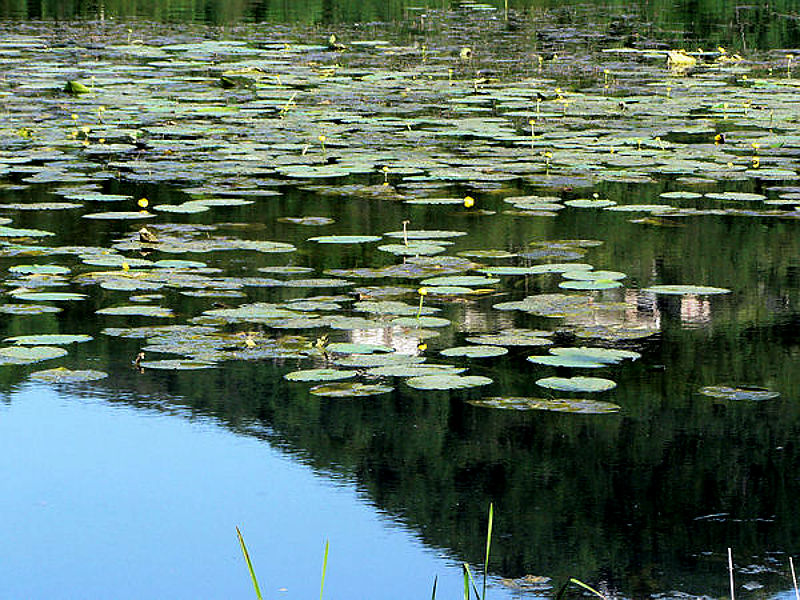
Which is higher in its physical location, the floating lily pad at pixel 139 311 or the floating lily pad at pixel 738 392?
the floating lily pad at pixel 139 311

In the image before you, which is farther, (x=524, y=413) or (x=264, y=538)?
(x=524, y=413)

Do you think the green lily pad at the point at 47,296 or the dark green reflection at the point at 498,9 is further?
the dark green reflection at the point at 498,9

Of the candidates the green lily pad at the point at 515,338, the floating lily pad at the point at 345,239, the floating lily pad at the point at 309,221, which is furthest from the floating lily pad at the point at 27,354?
the floating lily pad at the point at 309,221

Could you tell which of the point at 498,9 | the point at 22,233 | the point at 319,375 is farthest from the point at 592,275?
the point at 498,9

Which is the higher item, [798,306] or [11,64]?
[11,64]

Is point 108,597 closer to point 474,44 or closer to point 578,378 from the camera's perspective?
point 578,378

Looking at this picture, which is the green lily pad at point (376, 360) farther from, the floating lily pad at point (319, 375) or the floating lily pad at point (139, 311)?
the floating lily pad at point (139, 311)

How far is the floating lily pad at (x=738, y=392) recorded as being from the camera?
13.8ft

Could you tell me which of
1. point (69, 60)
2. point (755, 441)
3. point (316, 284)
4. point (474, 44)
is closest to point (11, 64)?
point (69, 60)

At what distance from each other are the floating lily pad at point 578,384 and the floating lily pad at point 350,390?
0.49m

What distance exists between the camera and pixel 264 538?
332 cm

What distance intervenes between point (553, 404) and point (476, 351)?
0.47m

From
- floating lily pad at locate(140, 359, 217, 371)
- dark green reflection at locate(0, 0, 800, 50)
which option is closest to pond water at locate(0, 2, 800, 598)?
floating lily pad at locate(140, 359, 217, 371)

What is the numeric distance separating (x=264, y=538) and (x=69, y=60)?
11.3 m
